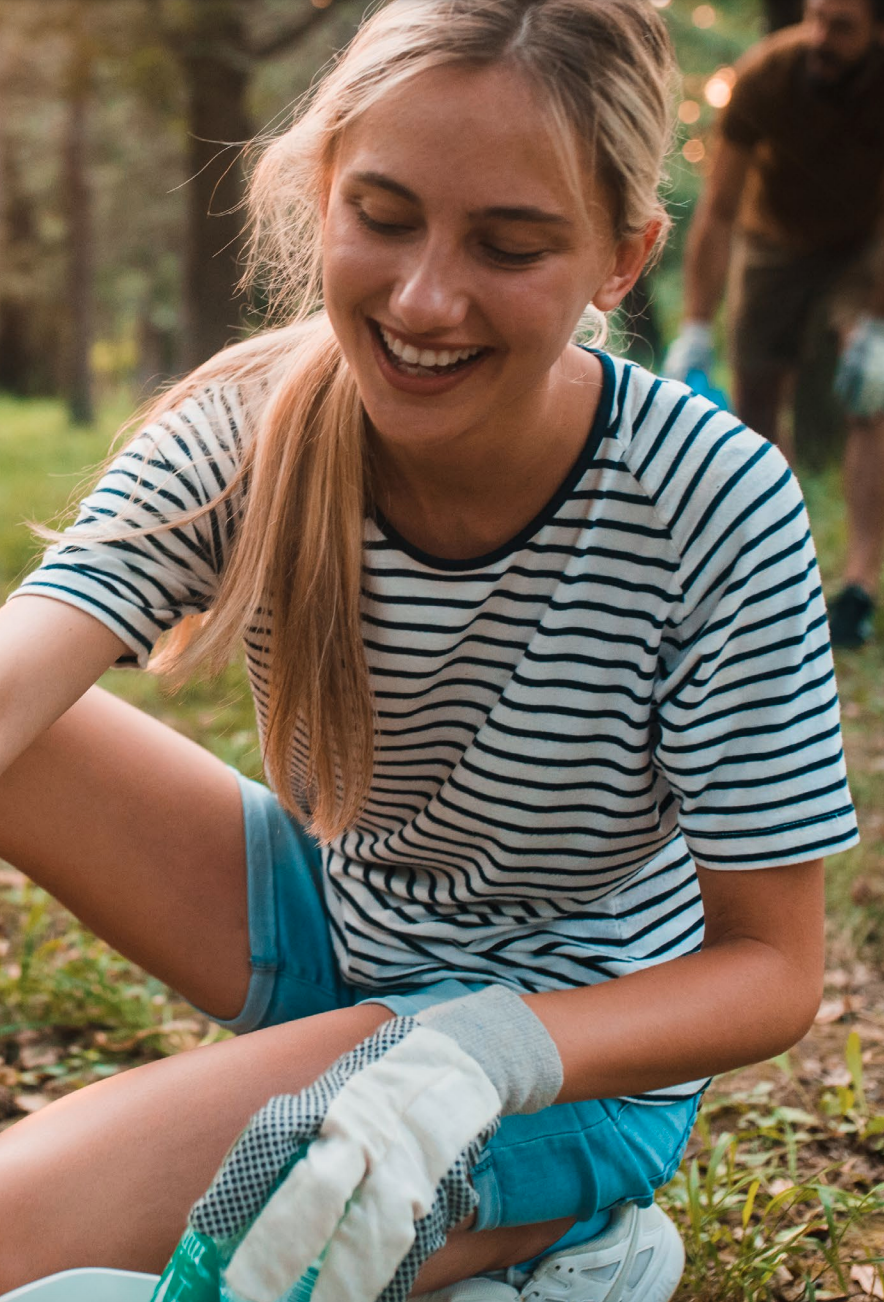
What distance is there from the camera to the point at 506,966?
1.50m

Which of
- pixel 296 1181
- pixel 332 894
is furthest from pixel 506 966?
pixel 296 1181

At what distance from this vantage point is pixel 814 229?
14.9ft

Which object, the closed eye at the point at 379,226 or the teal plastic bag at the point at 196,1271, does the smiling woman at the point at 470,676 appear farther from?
the teal plastic bag at the point at 196,1271

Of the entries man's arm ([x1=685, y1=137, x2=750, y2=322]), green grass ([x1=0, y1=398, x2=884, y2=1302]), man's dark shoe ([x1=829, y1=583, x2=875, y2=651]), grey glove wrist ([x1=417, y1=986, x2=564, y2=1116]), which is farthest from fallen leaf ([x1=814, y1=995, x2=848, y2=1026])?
man's arm ([x1=685, y1=137, x2=750, y2=322])

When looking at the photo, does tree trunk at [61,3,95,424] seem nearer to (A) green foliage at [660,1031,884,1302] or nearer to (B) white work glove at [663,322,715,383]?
(B) white work glove at [663,322,715,383]

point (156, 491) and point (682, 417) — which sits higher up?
point (682, 417)

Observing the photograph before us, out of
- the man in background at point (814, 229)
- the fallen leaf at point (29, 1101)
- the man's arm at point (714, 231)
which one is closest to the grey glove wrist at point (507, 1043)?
the fallen leaf at point (29, 1101)

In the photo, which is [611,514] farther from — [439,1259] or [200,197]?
[200,197]

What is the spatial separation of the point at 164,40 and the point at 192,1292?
688 cm

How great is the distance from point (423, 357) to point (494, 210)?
0.16 m

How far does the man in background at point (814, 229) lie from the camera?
4.04 metres

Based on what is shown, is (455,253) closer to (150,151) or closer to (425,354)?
(425,354)

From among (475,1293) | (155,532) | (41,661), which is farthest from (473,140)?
(475,1293)

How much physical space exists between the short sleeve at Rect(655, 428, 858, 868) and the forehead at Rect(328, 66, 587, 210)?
33 centimetres
